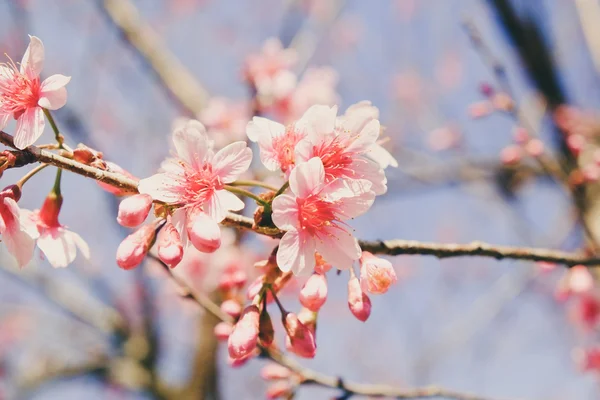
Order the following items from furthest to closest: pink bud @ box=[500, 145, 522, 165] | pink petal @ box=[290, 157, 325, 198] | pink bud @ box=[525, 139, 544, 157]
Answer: pink bud @ box=[500, 145, 522, 165]
pink bud @ box=[525, 139, 544, 157]
pink petal @ box=[290, 157, 325, 198]

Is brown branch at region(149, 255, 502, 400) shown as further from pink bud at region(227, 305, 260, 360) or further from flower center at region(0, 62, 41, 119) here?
flower center at region(0, 62, 41, 119)

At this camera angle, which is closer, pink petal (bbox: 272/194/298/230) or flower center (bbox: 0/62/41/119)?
pink petal (bbox: 272/194/298/230)

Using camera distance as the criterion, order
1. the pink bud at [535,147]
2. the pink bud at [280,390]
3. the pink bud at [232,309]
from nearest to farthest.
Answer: the pink bud at [232,309] < the pink bud at [280,390] < the pink bud at [535,147]

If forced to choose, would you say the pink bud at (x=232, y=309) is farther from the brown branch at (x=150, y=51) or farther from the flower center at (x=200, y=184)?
the brown branch at (x=150, y=51)

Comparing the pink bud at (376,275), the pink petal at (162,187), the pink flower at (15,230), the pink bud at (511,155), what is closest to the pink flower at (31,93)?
the pink flower at (15,230)

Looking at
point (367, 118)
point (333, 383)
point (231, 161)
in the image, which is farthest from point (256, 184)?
point (333, 383)

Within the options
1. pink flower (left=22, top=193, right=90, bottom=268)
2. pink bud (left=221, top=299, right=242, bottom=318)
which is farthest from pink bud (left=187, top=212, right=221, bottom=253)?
pink bud (left=221, top=299, right=242, bottom=318)

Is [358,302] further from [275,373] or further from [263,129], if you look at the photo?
[275,373]
